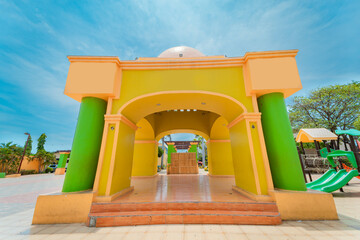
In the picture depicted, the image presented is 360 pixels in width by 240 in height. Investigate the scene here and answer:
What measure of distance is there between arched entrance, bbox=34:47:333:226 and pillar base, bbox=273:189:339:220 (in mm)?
34

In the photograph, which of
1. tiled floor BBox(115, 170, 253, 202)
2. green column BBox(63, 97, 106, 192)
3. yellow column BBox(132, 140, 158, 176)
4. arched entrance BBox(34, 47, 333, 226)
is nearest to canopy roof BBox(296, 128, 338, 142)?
arched entrance BBox(34, 47, 333, 226)

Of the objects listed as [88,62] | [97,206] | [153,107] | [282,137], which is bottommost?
[97,206]

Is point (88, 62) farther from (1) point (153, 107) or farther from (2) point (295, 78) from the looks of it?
(2) point (295, 78)

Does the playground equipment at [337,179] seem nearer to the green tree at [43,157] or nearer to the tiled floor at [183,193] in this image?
the tiled floor at [183,193]

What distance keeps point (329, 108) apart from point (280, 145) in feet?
62.7

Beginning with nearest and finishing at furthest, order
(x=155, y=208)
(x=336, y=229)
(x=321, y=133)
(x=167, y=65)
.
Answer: (x=336, y=229) → (x=155, y=208) → (x=167, y=65) → (x=321, y=133)

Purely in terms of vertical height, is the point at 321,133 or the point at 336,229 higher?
the point at 321,133

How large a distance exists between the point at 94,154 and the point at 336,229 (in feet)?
22.9

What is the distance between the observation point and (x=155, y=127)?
11.3 m

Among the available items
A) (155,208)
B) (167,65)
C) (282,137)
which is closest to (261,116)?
(282,137)

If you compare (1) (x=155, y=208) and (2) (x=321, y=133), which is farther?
(2) (x=321, y=133)

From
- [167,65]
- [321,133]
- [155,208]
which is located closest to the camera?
[155,208]

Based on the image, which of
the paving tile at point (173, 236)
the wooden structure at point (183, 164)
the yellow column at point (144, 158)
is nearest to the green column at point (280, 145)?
the paving tile at point (173, 236)

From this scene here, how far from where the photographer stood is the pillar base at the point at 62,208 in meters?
3.93
